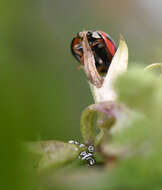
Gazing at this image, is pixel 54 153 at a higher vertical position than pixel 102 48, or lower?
lower

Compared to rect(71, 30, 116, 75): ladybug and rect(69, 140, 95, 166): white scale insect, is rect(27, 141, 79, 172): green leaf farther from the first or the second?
rect(71, 30, 116, 75): ladybug

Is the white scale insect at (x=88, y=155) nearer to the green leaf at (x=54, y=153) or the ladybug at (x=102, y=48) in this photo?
the green leaf at (x=54, y=153)

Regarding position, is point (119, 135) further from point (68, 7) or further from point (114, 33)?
point (68, 7)

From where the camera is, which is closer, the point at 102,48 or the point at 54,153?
the point at 54,153

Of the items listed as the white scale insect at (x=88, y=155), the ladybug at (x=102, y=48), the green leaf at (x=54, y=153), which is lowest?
the green leaf at (x=54, y=153)

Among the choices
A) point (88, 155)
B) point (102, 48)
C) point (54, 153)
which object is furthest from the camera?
point (102, 48)

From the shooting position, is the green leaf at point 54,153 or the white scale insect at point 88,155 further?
the white scale insect at point 88,155

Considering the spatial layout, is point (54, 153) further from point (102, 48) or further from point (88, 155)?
point (102, 48)

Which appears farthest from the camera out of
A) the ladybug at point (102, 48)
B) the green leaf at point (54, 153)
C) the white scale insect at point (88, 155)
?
the ladybug at point (102, 48)

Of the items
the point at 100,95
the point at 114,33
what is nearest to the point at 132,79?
the point at 100,95

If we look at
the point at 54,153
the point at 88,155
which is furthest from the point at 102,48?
the point at 54,153

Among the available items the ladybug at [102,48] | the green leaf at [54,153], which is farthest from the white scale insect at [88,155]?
A: the ladybug at [102,48]

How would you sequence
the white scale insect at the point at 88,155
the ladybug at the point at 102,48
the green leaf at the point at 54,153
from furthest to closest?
the ladybug at the point at 102,48, the white scale insect at the point at 88,155, the green leaf at the point at 54,153
